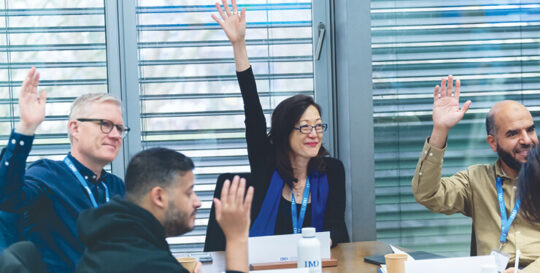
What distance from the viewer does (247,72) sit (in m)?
3.50

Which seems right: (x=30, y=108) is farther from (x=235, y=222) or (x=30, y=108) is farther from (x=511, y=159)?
(x=511, y=159)

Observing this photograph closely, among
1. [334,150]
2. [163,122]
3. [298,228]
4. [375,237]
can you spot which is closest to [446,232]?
[375,237]

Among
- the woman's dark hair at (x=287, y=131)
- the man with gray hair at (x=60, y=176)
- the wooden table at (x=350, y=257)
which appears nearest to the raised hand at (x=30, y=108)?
the man with gray hair at (x=60, y=176)

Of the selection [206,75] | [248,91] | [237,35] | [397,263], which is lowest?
[397,263]

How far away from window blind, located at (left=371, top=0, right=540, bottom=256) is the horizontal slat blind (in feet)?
2.06

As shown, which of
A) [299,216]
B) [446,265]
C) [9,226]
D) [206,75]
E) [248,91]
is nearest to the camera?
[446,265]

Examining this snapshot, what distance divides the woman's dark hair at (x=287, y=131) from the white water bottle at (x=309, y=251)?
110 cm

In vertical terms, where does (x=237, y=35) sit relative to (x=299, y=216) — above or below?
above

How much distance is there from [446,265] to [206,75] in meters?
2.67

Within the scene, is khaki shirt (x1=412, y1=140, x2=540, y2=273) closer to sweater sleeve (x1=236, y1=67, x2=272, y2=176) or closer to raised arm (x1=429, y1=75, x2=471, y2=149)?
raised arm (x1=429, y1=75, x2=471, y2=149)

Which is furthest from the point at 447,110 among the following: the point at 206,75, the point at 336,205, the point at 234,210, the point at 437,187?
the point at 206,75

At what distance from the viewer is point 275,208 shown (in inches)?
133

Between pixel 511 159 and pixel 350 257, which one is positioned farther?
pixel 511 159

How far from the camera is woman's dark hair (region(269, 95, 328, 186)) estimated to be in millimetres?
3465
